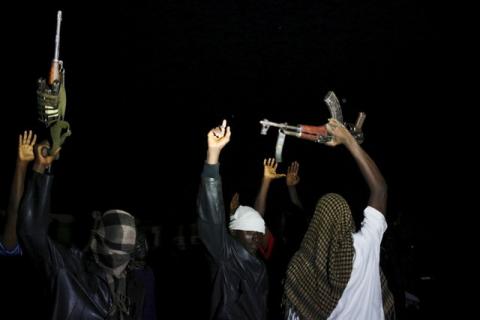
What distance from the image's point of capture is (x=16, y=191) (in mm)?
2777

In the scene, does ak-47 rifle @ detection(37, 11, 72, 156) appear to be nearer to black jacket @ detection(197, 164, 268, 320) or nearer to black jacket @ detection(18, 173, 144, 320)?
black jacket @ detection(18, 173, 144, 320)

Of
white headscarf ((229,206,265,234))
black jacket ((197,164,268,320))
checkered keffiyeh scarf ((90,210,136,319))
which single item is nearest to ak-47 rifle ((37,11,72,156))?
checkered keffiyeh scarf ((90,210,136,319))

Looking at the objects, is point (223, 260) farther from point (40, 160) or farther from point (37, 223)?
point (40, 160)

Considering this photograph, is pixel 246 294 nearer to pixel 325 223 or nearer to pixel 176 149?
pixel 325 223

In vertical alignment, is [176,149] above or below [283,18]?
below

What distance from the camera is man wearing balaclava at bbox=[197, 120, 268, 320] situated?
2514mm

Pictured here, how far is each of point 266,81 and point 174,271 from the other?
11.5 feet

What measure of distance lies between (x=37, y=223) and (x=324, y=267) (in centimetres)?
162

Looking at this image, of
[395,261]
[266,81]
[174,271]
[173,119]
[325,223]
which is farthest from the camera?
[173,119]

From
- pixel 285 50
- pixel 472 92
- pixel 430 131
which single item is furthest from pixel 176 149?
pixel 472 92

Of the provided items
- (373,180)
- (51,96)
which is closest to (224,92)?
(51,96)

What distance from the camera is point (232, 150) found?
9.23 meters

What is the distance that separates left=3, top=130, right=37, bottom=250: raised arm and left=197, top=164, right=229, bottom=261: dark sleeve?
110 cm

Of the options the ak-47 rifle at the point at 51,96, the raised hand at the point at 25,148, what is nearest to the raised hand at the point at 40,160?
the raised hand at the point at 25,148
